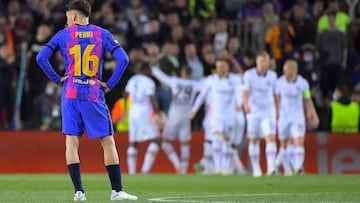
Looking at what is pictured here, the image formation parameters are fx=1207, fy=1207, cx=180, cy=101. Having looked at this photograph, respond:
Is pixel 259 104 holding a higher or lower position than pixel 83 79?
lower

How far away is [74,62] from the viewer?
14.8 meters

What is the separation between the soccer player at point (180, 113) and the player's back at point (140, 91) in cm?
135

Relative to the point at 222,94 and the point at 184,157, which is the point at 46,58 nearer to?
the point at 222,94

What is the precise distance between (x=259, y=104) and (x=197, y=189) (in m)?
7.00

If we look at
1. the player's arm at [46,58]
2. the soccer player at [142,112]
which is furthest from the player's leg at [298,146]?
the player's arm at [46,58]

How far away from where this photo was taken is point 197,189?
758 inches

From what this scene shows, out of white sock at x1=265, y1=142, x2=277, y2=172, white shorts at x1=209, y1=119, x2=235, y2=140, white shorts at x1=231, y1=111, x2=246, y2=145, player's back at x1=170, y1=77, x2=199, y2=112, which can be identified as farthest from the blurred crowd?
white sock at x1=265, y1=142, x2=277, y2=172

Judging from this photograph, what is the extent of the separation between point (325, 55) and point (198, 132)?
3.70 metres

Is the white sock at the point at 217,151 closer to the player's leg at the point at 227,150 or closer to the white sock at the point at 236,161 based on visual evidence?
the player's leg at the point at 227,150

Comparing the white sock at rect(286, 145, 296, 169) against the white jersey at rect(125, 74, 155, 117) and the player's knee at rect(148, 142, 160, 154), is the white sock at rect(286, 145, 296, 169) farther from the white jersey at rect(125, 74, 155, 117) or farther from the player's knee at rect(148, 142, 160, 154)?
the white jersey at rect(125, 74, 155, 117)

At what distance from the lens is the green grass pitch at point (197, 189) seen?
52.3 feet

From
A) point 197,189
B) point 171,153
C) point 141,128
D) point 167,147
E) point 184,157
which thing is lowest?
point 197,189

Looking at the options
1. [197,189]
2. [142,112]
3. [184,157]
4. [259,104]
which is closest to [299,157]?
[259,104]

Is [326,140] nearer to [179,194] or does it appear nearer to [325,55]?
[325,55]
